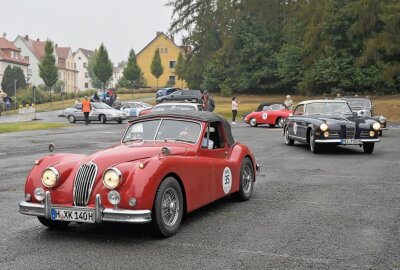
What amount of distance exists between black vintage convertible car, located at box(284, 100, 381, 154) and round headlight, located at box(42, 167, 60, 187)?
10.1 metres

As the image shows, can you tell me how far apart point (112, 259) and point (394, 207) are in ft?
15.2

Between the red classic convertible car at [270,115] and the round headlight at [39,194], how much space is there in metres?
23.2

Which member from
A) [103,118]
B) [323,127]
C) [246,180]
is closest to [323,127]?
[323,127]

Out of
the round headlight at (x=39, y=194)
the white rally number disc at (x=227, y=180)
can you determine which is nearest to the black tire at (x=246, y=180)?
the white rally number disc at (x=227, y=180)

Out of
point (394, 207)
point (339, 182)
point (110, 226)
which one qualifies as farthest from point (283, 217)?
point (339, 182)

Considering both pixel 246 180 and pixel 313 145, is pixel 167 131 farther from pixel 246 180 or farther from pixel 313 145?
pixel 313 145

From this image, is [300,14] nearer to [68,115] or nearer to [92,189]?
[68,115]

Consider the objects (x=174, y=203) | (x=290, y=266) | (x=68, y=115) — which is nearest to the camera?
(x=290, y=266)

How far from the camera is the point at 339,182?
402 inches

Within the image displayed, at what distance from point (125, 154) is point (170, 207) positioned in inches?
33.5

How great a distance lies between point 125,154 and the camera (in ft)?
20.6

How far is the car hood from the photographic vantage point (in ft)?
20.1

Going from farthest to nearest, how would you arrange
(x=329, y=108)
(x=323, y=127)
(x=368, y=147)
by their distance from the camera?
(x=329, y=108), (x=368, y=147), (x=323, y=127)

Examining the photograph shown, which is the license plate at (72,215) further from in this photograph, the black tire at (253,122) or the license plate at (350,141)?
the black tire at (253,122)
